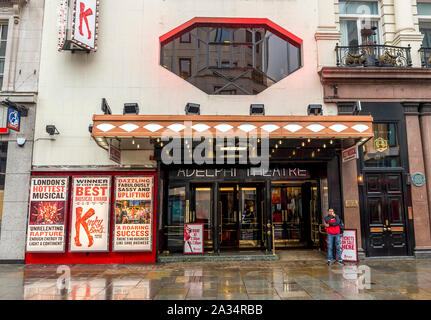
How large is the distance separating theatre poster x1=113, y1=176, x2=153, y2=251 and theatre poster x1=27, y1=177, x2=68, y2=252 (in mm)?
1866

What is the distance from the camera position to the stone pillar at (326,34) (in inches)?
484

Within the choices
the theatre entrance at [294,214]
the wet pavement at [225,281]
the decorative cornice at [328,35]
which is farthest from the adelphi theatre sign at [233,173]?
the decorative cornice at [328,35]

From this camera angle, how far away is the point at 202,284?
8148 millimetres

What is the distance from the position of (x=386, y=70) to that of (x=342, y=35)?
253 centimetres

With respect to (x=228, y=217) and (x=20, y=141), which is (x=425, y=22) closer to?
(x=228, y=217)

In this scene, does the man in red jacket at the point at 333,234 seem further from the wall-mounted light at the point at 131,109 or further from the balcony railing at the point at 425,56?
the wall-mounted light at the point at 131,109

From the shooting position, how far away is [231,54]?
491 inches

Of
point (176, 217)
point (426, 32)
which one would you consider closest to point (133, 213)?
point (176, 217)

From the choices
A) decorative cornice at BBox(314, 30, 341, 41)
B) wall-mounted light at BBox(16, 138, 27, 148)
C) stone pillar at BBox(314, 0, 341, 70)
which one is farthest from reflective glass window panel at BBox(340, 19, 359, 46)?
wall-mounted light at BBox(16, 138, 27, 148)

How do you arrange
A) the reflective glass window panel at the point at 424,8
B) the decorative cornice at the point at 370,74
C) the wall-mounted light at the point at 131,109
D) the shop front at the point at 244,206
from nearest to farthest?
1. the wall-mounted light at the point at 131,109
2. the decorative cornice at the point at 370,74
3. the shop front at the point at 244,206
4. the reflective glass window panel at the point at 424,8

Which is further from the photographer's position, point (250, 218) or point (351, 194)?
point (250, 218)

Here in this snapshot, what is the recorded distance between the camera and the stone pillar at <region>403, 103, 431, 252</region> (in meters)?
11.4

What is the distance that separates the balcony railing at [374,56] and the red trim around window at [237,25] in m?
1.85

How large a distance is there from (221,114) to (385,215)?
722 cm
